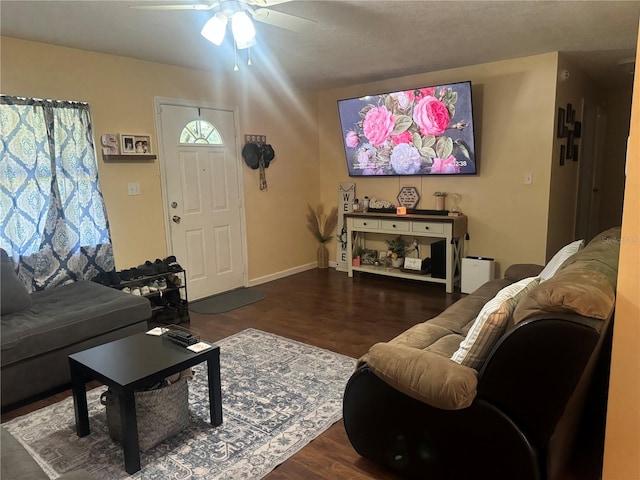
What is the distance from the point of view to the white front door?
430 cm

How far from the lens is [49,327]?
2623mm

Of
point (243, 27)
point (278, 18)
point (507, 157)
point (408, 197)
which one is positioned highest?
point (278, 18)

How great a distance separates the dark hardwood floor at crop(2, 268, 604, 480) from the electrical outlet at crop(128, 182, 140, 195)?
4.14 ft

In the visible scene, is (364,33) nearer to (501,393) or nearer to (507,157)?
(507,157)

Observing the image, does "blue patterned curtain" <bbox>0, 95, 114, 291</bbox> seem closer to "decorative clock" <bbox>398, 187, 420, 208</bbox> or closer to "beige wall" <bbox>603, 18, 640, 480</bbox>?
"decorative clock" <bbox>398, 187, 420, 208</bbox>

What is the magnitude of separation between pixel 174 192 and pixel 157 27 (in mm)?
1656

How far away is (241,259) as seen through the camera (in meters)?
5.04

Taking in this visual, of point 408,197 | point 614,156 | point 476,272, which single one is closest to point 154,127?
point 408,197

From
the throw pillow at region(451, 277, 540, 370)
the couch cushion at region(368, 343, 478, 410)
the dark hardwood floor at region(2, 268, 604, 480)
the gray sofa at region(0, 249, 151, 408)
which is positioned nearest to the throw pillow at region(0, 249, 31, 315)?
the gray sofa at region(0, 249, 151, 408)

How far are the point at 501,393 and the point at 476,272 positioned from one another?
3.12 m

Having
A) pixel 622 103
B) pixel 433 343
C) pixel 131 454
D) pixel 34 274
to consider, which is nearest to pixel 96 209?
pixel 34 274

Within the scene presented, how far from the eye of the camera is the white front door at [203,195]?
430cm

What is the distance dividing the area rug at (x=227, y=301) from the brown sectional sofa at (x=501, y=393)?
259 cm

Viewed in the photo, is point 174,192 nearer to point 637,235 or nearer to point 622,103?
point 637,235
